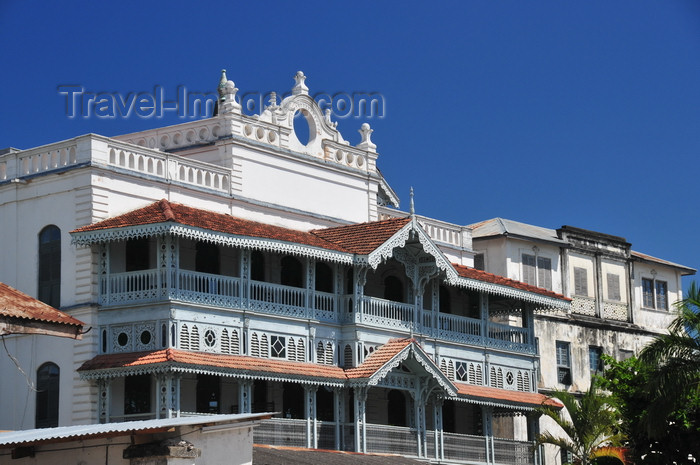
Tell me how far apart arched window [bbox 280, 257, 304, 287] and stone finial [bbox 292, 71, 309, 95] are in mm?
4900

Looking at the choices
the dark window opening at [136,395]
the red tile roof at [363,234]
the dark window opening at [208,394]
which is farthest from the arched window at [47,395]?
the red tile roof at [363,234]

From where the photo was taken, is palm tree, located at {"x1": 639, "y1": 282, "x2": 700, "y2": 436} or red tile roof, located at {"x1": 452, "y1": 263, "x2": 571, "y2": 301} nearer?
palm tree, located at {"x1": 639, "y1": 282, "x2": 700, "y2": 436}

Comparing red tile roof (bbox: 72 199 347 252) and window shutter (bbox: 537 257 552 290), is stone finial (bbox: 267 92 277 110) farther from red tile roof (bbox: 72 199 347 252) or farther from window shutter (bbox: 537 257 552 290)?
window shutter (bbox: 537 257 552 290)

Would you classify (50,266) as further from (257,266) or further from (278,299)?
(278,299)

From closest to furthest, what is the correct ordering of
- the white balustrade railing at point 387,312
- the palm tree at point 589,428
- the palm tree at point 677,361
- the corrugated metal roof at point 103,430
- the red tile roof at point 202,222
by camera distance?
1. the corrugated metal roof at point 103,430
2. the palm tree at point 677,361
3. the red tile roof at point 202,222
4. the palm tree at point 589,428
5. the white balustrade railing at point 387,312

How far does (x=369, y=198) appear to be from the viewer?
39.9m

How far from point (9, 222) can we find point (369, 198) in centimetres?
1088

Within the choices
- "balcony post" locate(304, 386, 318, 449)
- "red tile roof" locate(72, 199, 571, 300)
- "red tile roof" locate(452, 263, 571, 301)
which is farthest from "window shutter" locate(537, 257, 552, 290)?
"balcony post" locate(304, 386, 318, 449)

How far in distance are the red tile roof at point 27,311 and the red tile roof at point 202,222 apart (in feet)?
26.3

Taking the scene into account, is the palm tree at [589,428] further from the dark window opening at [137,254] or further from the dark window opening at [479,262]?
the dark window opening at [137,254]

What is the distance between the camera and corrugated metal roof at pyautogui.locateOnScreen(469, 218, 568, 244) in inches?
1817

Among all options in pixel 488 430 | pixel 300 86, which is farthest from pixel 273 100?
pixel 488 430

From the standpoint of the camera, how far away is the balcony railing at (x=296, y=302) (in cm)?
3142

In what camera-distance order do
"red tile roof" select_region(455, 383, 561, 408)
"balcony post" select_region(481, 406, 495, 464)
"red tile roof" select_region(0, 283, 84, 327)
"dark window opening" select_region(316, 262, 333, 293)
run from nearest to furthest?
"red tile roof" select_region(0, 283, 84, 327)
"dark window opening" select_region(316, 262, 333, 293)
"red tile roof" select_region(455, 383, 561, 408)
"balcony post" select_region(481, 406, 495, 464)
